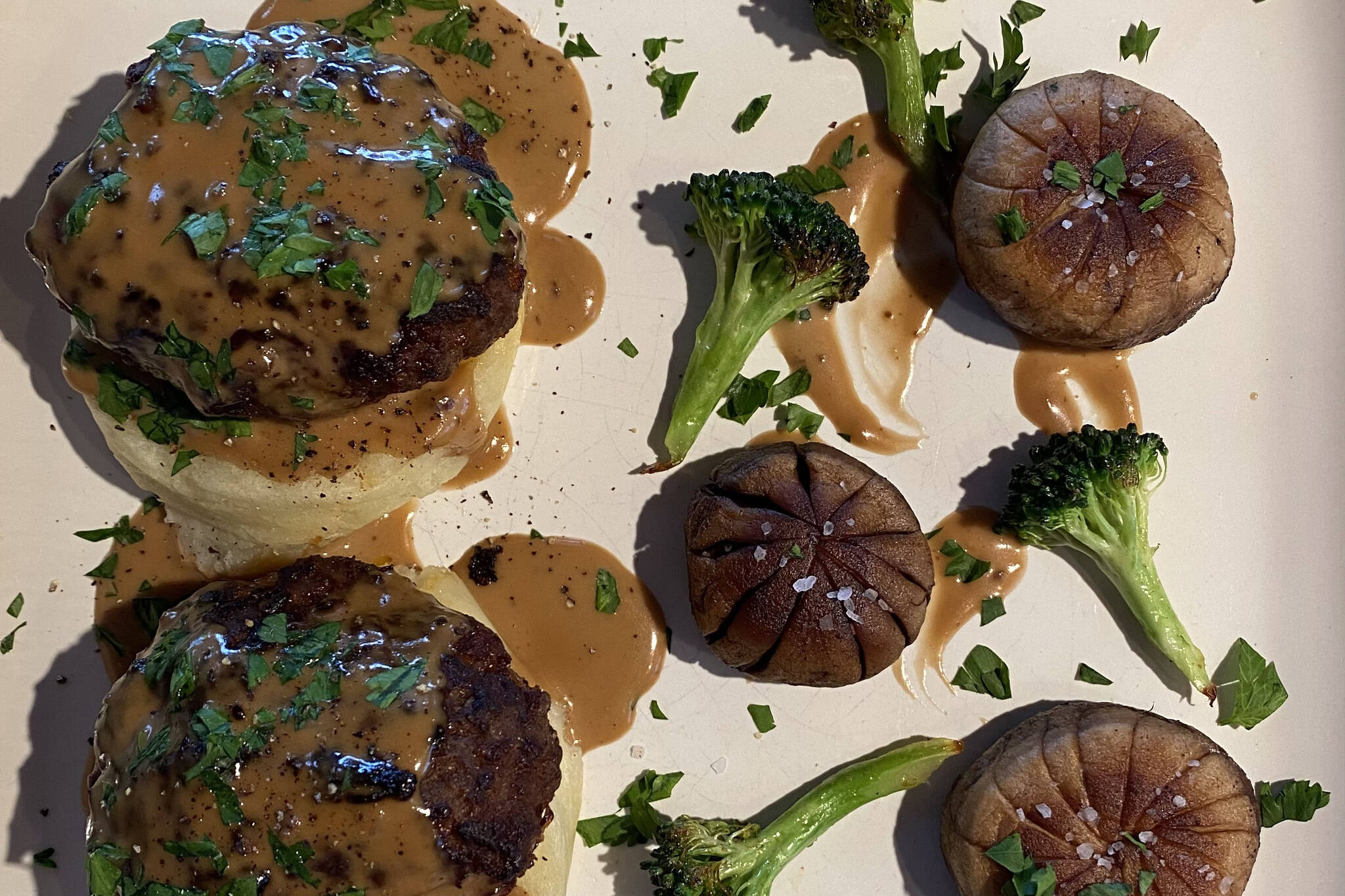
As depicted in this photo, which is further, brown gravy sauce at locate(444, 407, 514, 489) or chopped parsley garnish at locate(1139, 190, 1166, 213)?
brown gravy sauce at locate(444, 407, 514, 489)

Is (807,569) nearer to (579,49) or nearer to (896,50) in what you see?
(896,50)

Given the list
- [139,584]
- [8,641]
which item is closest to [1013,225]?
[139,584]

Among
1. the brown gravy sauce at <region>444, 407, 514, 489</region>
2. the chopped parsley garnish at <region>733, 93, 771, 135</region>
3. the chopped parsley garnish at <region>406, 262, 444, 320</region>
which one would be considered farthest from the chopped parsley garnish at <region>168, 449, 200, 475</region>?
the chopped parsley garnish at <region>733, 93, 771, 135</region>

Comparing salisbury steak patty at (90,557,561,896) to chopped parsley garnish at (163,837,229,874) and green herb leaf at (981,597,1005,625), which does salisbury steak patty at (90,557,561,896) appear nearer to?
chopped parsley garnish at (163,837,229,874)

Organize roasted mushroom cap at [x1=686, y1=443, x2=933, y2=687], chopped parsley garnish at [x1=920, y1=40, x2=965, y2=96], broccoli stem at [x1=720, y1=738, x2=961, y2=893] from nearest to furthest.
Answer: roasted mushroom cap at [x1=686, y1=443, x2=933, y2=687], broccoli stem at [x1=720, y1=738, x2=961, y2=893], chopped parsley garnish at [x1=920, y1=40, x2=965, y2=96]

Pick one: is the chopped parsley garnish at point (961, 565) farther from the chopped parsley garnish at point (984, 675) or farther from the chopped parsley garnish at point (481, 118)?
the chopped parsley garnish at point (481, 118)

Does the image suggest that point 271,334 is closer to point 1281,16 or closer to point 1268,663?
point 1268,663

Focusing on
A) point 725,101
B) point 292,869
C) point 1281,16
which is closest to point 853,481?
point 725,101
